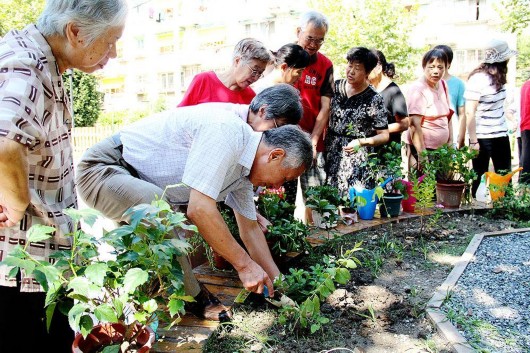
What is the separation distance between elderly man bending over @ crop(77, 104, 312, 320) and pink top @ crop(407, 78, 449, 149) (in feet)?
8.88

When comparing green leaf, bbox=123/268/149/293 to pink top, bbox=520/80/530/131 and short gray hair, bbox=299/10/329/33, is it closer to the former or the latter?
short gray hair, bbox=299/10/329/33

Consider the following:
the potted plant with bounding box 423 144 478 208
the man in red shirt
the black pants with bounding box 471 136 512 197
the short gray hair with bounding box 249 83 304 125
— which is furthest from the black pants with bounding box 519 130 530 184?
the short gray hair with bounding box 249 83 304 125

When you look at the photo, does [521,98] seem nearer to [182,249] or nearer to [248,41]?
[248,41]

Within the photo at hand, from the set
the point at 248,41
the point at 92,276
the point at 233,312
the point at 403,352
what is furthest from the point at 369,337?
the point at 248,41

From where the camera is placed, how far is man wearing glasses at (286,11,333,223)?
12.9 ft

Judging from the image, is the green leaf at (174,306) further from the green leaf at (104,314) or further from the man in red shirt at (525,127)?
the man in red shirt at (525,127)

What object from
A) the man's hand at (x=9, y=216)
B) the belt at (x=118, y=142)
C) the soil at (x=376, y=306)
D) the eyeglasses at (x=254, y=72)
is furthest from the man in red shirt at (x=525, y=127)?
the man's hand at (x=9, y=216)

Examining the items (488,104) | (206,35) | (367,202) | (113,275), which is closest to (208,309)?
(113,275)

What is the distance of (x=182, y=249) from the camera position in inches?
59.8

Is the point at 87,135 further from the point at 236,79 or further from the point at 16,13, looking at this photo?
the point at 236,79

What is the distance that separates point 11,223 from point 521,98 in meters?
5.49

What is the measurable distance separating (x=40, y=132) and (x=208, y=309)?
1.23m

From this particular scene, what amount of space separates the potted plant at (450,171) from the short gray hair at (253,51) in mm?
1756

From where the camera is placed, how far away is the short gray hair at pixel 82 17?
5.00 ft
